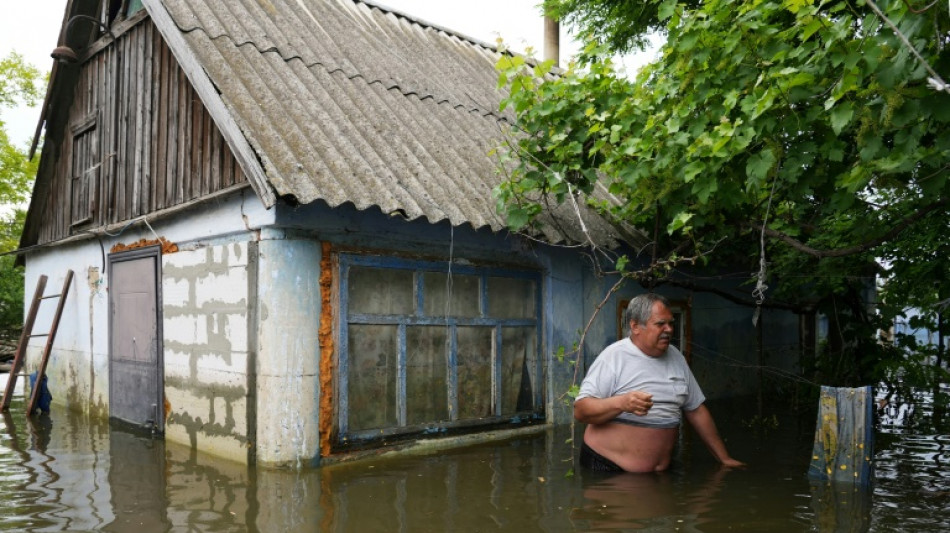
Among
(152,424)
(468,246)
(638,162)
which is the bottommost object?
(152,424)

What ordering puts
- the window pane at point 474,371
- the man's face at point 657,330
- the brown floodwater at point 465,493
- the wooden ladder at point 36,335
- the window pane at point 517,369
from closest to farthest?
the brown floodwater at point 465,493 → the man's face at point 657,330 → the window pane at point 474,371 → the window pane at point 517,369 → the wooden ladder at point 36,335

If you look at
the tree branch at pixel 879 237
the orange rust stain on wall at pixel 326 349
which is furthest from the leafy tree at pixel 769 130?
the orange rust stain on wall at pixel 326 349

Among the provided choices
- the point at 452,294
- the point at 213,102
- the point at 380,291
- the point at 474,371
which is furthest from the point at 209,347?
the point at 474,371

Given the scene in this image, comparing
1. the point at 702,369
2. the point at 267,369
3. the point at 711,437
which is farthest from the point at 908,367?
the point at 267,369

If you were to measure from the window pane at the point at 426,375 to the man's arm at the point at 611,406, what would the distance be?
2383 mm

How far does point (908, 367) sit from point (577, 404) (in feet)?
21.5

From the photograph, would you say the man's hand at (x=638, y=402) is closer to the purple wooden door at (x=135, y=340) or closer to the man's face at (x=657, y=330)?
the man's face at (x=657, y=330)

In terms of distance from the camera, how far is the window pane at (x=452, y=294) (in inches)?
317

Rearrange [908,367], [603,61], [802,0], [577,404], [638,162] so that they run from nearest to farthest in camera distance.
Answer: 1. [802,0]
2. [577,404]
3. [638,162]
4. [603,61]
5. [908,367]

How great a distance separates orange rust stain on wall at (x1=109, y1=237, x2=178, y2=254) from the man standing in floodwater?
507cm

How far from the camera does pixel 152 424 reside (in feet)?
28.1

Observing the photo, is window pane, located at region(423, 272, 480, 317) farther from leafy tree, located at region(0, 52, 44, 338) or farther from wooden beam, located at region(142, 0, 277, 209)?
leafy tree, located at region(0, 52, 44, 338)

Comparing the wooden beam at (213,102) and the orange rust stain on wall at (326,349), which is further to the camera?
the orange rust stain on wall at (326,349)

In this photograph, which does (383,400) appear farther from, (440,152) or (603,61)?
(603,61)
